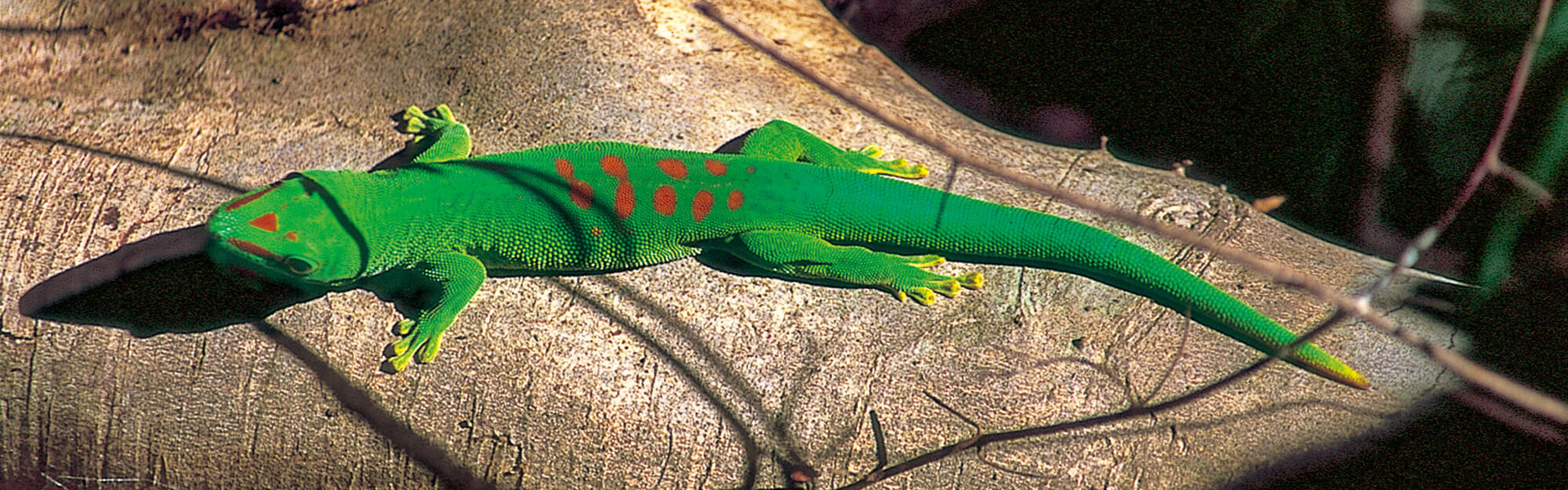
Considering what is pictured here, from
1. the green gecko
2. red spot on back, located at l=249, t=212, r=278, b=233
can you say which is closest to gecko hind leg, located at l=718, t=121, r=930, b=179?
the green gecko

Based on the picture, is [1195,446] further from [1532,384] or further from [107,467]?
[107,467]

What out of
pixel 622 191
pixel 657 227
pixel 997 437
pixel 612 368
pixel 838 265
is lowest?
pixel 997 437

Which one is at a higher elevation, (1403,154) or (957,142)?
(957,142)

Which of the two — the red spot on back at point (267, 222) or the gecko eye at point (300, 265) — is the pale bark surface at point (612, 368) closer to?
the gecko eye at point (300, 265)

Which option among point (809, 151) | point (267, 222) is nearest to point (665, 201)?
point (809, 151)

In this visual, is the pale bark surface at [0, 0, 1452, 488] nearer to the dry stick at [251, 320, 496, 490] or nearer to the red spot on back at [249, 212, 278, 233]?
the dry stick at [251, 320, 496, 490]

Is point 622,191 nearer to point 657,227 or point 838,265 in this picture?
point 657,227

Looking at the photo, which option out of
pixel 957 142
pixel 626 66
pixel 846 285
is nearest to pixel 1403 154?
pixel 957 142
